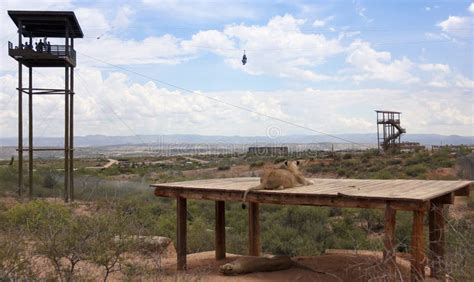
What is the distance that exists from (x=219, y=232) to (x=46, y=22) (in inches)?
428

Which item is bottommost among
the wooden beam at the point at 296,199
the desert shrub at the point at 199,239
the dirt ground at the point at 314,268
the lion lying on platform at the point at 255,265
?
the desert shrub at the point at 199,239

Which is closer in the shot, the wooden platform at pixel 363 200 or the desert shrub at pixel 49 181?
the wooden platform at pixel 363 200

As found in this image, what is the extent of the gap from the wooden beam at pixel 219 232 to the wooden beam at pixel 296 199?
A: 4.87 ft

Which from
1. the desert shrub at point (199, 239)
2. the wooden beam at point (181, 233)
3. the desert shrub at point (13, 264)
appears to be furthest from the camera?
the desert shrub at point (199, 239)

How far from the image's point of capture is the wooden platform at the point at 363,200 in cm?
748

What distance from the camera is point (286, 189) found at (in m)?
9.06

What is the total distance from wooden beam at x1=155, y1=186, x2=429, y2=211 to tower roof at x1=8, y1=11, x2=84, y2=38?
9668 mm

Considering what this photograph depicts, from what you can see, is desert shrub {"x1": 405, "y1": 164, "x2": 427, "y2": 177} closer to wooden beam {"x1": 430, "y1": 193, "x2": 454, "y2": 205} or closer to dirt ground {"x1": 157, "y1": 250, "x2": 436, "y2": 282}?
dirt ground {"x1": 157, "y1": 250, "x2": 436, "y2": 282}

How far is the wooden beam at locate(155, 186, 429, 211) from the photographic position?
7410mm

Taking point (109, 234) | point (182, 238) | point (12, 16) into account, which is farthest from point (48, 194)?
point (109, 234)

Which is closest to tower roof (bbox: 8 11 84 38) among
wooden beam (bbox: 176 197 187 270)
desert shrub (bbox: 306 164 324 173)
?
wooden beam (bbox: 176 197 187 270)

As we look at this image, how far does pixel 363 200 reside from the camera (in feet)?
25.6

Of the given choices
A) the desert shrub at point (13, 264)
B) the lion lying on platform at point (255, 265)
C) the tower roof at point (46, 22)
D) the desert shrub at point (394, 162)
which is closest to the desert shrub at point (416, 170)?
the desert shrub at point (394, 162)

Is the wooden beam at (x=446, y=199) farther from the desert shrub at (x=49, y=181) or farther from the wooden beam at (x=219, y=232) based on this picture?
the desert shrub at (x=49, y=181)
